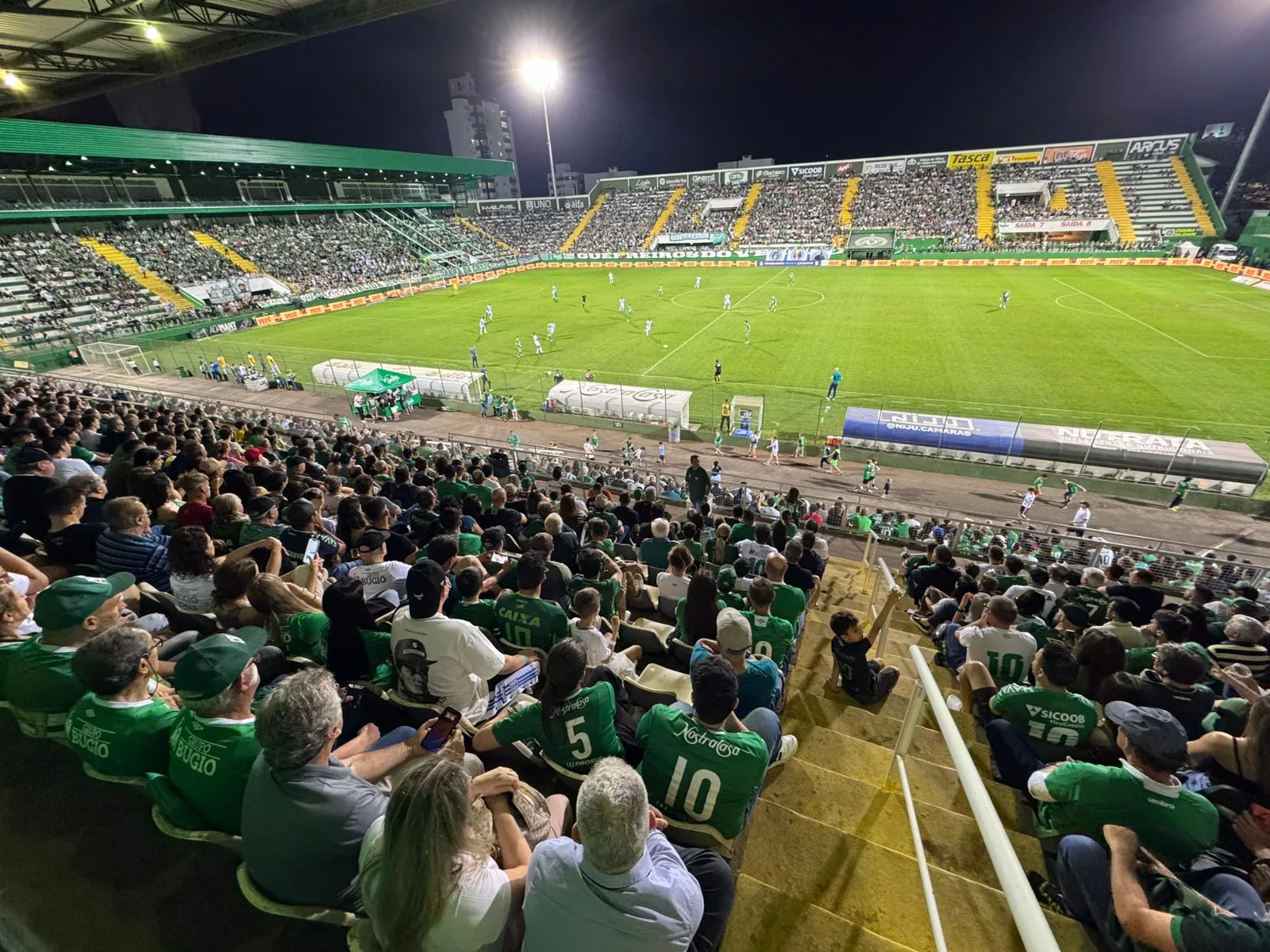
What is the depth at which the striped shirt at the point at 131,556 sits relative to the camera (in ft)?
16.9

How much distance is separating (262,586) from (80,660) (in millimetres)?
1525

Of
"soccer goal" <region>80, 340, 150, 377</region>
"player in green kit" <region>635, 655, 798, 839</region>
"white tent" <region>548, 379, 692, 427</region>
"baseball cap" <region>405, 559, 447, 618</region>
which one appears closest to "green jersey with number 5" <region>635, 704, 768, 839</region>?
"player in green kit" <region>635, 655, 798, 839</region>

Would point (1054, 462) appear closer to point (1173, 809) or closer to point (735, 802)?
point (1173, 809)

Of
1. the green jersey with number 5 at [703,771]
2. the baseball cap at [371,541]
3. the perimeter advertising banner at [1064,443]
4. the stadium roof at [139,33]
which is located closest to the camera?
the green jersey with number 5 at [703,771]

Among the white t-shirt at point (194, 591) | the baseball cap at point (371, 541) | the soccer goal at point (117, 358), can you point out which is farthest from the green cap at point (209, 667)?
the soccer goal at point (117, 358)

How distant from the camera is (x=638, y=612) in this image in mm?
6766

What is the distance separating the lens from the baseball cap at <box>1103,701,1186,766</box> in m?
2.70

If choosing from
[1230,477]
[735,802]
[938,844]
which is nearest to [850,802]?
[938,844]

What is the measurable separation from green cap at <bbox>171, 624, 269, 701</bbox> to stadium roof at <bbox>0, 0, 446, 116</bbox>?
13.1m

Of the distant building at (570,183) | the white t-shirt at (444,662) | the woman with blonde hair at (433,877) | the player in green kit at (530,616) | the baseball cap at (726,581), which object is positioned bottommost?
the baseball cap at (726,581)

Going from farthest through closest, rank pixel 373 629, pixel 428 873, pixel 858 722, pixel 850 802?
pixel 858 722, pixel 373 629, pixel 850 802, pixel 428 873

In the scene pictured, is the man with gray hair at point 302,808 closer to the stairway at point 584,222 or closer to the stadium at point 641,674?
the stadium at point 641,674

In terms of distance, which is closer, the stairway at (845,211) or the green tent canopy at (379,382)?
the green tent canopy at (379,382)

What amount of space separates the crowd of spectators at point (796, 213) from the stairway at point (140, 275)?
61.3 m
